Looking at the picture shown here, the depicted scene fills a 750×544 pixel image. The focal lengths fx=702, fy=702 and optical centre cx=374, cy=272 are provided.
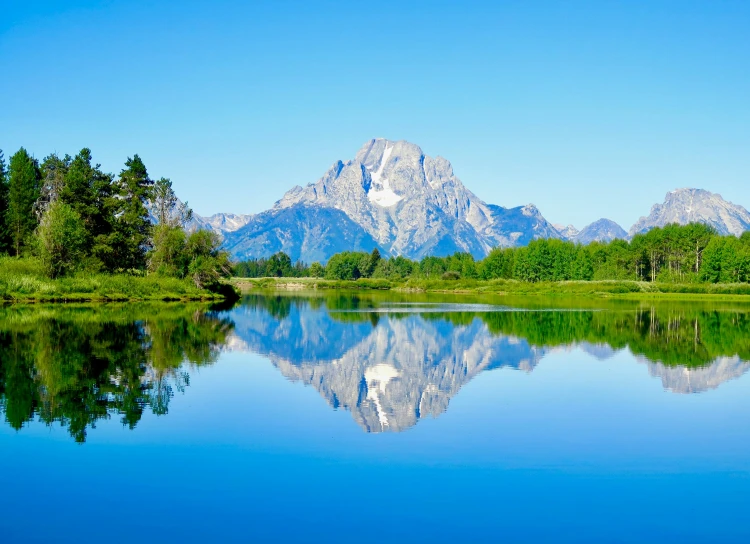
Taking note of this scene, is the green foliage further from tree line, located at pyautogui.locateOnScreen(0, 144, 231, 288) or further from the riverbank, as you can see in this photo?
the riverbank

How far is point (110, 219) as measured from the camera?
2913 inches

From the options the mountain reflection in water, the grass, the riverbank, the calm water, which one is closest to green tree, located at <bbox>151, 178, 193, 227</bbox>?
the grass

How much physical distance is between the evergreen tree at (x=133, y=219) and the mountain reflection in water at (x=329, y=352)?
21877 millimetres

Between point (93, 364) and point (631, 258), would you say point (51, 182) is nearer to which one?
point (93, 364)

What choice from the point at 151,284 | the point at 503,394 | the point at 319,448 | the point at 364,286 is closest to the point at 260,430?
the point at 319,448

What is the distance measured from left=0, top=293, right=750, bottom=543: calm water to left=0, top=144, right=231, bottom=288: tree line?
4187 cm

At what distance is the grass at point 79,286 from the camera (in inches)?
2389

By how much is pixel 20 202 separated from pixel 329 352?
5700 centimetres

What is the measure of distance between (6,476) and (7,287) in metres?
54.1

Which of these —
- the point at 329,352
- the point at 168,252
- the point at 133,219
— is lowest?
the point at 329,352

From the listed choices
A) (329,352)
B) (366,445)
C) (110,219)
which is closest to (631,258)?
(110,219)

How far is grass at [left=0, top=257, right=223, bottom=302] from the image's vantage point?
6069cm

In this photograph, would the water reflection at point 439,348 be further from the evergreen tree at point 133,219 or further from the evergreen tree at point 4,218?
the evergreen tree at point 4,218

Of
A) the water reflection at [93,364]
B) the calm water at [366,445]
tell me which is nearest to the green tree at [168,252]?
the water reflection at [93,364]
